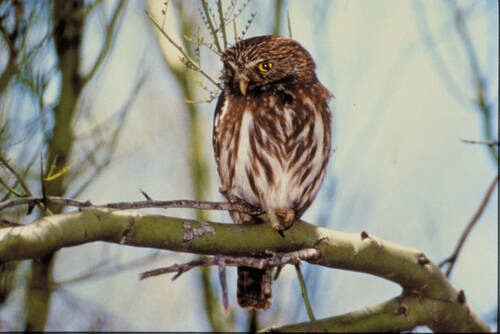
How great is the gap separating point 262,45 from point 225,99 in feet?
1.22

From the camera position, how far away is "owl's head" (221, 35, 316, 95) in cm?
322

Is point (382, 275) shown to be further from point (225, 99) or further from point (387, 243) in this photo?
point (225, 99)

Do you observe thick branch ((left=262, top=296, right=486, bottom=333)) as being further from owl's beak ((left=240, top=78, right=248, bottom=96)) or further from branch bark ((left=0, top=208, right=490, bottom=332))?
owl's beak ((left=240, top=78, right=248, bottom=96))

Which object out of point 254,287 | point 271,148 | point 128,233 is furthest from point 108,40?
point 128,233

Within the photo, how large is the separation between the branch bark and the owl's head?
1038mm

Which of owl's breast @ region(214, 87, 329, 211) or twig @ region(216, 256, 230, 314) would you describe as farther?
owl's breast @ region(214, 87, 329, 211)

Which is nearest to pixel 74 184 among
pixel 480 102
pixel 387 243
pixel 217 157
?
pixel 217 157

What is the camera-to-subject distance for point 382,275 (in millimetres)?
2541

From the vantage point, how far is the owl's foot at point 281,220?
7.87 feet

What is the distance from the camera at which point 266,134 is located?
10.1ft

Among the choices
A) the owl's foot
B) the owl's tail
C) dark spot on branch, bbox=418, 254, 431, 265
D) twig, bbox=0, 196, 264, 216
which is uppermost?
twig, bbox=0, 196, 264, 216

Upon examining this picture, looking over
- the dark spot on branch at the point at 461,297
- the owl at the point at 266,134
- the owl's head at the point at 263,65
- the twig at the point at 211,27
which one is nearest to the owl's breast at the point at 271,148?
the owl at the point at 266,134

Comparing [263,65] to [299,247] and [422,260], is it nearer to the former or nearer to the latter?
[299,247]

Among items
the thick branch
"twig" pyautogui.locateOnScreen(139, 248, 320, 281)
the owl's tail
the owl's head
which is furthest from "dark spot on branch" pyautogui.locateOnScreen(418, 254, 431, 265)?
the owl's head
